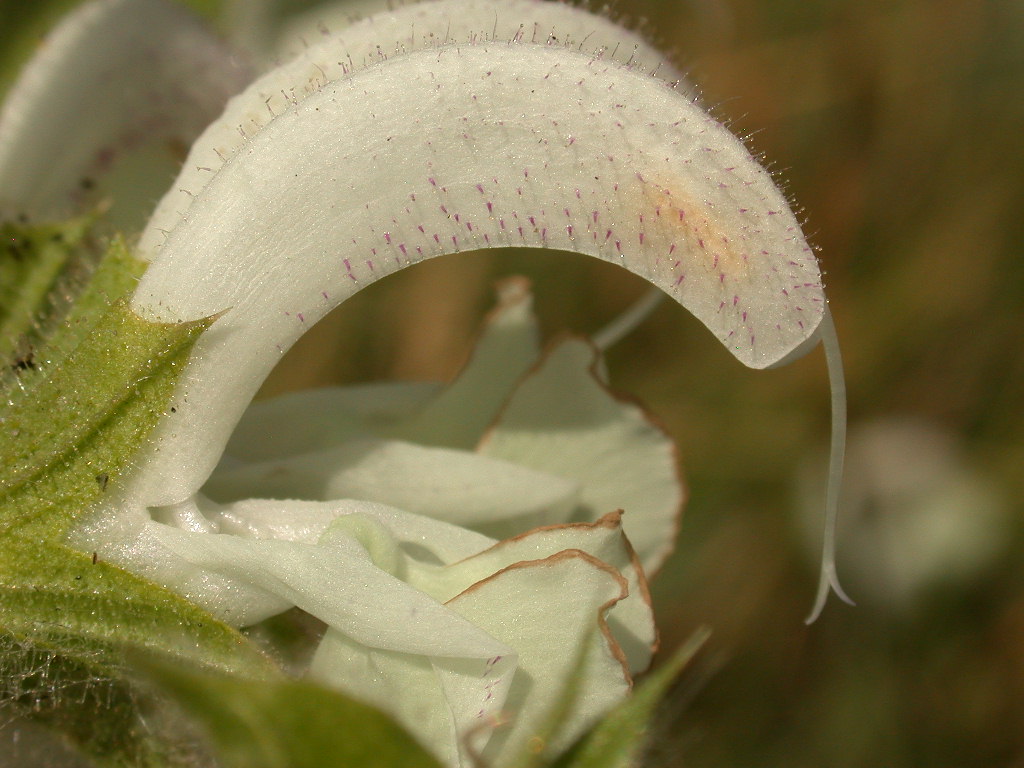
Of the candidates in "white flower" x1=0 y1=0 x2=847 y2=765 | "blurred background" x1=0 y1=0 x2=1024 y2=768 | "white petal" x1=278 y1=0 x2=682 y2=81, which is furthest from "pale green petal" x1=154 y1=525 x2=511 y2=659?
"blurred background" x1=0 y1=0 x2=1024 y2=768

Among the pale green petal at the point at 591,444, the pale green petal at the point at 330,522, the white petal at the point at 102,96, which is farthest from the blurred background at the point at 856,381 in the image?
the pale green petal at the point at 330,522

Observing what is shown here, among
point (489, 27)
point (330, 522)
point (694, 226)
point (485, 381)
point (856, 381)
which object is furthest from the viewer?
point (856, 381)

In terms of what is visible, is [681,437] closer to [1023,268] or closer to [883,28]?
[1023,268]

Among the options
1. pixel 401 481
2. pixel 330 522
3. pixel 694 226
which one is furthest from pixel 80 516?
pixel 694 226

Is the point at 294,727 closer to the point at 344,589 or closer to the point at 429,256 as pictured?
the point at 344,589

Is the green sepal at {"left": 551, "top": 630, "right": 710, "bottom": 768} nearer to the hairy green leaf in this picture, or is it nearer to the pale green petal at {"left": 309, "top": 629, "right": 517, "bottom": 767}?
the pale green petal at {"left": 309, "top": 629, "right": 517, "bottom": 767}

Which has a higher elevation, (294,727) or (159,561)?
(294,727)

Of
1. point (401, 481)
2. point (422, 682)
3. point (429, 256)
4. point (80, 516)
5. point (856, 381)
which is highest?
point (429, 256)
